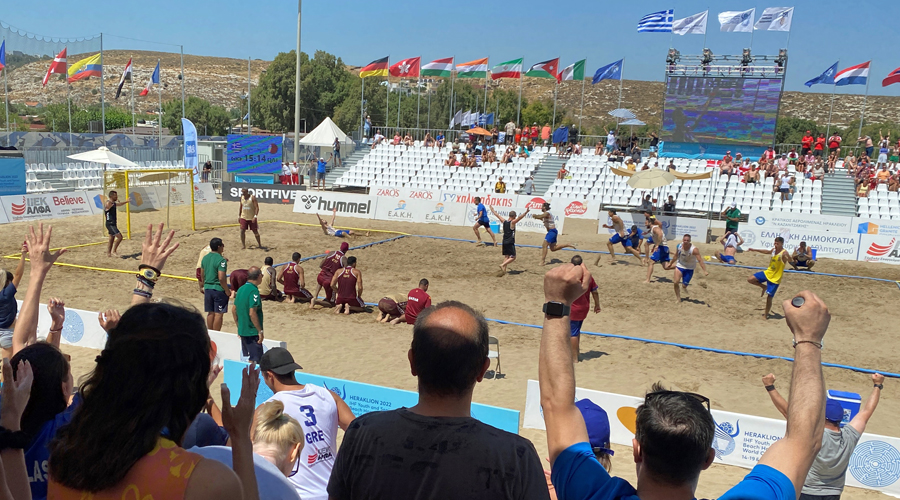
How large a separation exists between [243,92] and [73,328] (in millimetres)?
107719

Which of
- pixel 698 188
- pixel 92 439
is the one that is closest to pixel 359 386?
pixel 92 439

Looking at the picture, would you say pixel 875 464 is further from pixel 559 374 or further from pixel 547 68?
pixel 547 68

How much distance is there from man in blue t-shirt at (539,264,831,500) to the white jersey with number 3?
6.14ft

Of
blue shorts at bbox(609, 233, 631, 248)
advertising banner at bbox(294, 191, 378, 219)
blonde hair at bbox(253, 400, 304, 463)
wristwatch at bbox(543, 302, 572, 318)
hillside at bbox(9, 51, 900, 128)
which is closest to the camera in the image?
wristwatch at bbox(543, 302, 572, 318)

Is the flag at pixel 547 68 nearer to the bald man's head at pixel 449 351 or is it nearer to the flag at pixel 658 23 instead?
the flag at pixel 658 23

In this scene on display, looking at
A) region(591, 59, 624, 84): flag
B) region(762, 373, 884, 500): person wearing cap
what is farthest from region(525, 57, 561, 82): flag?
region(762, 373, 884, 500): person wearing cap

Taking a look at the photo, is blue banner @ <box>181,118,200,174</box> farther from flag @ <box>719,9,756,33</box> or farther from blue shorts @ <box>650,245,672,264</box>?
flag @ <box>719,9,756,33</box>

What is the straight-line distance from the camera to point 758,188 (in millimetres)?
26031

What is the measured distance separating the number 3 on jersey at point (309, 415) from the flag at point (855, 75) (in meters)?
35.5

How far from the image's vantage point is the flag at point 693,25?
105 ft

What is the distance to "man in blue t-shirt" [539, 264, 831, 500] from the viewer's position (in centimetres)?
185

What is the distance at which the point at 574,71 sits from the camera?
36.8 metres

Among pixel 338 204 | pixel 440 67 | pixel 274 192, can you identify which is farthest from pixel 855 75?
pixel 274 192

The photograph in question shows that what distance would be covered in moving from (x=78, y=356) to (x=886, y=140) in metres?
31.7
